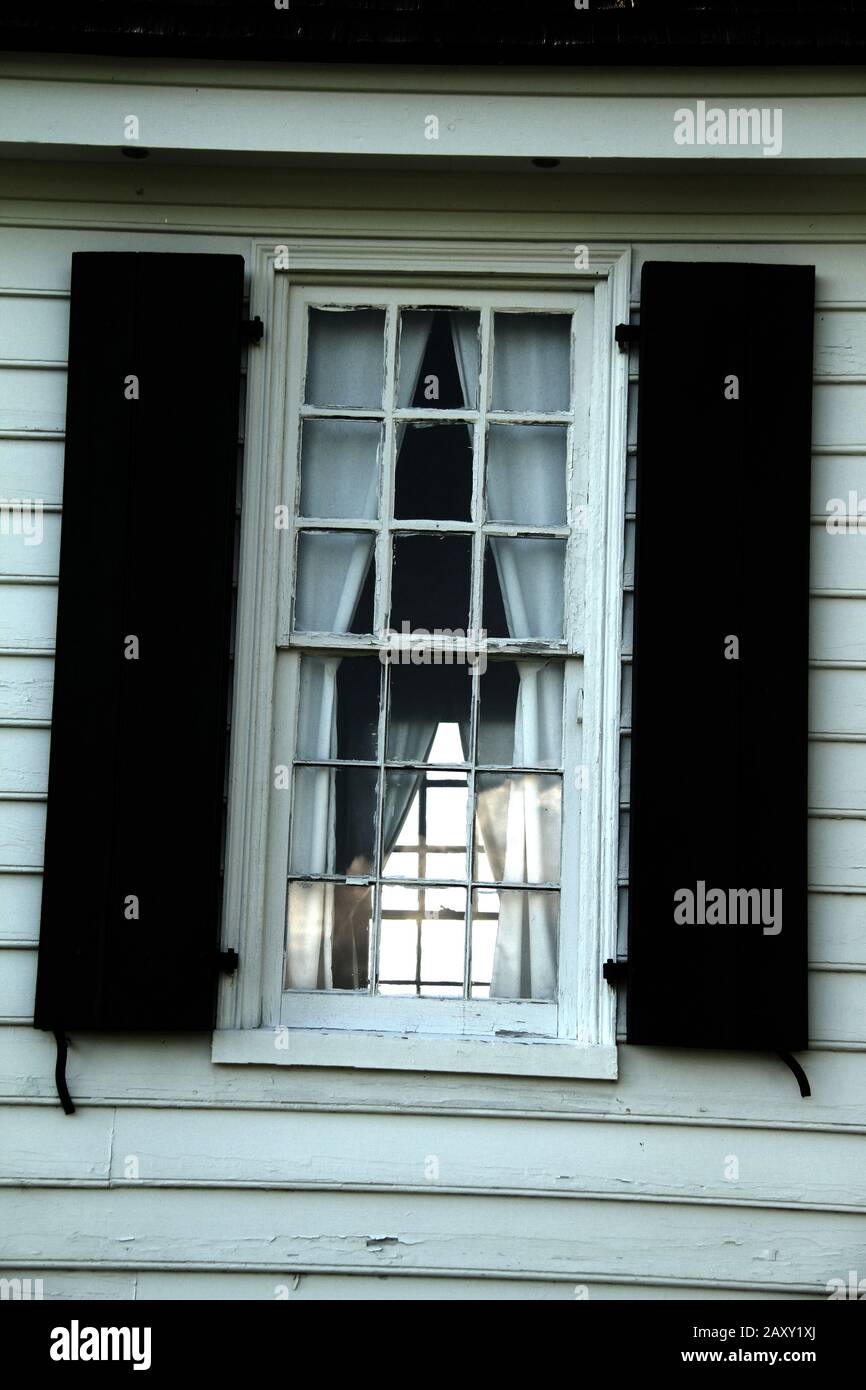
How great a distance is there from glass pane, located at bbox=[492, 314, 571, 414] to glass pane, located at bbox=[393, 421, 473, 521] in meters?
0.18

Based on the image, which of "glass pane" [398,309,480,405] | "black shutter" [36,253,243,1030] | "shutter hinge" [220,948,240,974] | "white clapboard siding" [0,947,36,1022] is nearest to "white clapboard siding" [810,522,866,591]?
"glass pane" [398,309,480,405]

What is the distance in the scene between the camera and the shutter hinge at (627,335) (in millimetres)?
4172

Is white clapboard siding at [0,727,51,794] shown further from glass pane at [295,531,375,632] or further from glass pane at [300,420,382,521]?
glass pane at [300,420,382,521]

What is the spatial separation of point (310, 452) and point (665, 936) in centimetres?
181

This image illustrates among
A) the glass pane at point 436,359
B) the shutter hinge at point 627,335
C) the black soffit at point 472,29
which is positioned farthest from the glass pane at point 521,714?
the black soffit at point 472,29

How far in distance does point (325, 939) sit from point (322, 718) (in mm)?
668

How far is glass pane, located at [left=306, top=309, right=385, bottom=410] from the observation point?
4352mm

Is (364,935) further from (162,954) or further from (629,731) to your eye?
(629,731)

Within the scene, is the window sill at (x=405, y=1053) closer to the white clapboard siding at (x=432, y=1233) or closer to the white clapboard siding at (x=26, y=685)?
the white clapboard siding at (x=432, y=1233)

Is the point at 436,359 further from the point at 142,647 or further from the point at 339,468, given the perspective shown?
the point at 142,647

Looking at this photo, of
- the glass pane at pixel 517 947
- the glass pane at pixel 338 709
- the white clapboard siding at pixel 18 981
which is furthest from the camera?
the glass pane at pixel 338 709

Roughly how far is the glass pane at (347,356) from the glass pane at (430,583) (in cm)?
47

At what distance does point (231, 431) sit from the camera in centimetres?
413
